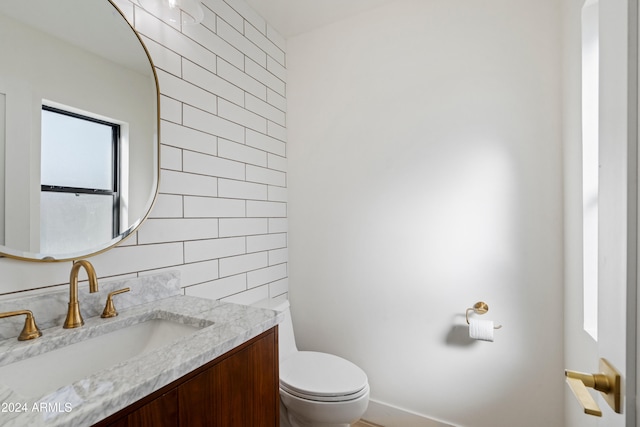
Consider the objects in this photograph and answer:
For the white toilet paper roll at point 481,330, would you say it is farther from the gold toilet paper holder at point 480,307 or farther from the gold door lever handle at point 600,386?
the gold door lever handle at point 600,386

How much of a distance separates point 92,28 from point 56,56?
0.59 ft

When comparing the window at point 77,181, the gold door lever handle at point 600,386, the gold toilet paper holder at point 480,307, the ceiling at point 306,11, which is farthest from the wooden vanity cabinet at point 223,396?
the ceiling at point 306,11

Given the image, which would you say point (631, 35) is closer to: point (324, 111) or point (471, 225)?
point (471, 225)

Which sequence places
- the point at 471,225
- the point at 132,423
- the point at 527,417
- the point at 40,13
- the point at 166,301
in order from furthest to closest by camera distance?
the point at 471,225 → the point at 527,417 → the point at 166,301 → the point at 40,13 → the point at 132,423

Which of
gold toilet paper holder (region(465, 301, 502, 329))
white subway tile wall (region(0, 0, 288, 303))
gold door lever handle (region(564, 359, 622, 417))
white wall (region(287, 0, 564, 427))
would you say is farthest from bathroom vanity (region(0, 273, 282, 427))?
gold toilet paper holder (region(465, 301, 502, 329))

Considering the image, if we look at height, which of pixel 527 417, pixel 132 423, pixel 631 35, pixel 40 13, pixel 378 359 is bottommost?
pixel 527 417

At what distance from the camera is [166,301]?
1.21 metres

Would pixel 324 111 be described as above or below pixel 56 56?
above

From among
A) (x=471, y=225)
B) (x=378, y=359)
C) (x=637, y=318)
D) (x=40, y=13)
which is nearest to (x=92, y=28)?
(x=40, y=13)

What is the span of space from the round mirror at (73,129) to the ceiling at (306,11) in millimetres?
918

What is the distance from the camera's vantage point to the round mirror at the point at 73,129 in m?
0.89

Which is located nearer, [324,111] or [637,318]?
[637,318]

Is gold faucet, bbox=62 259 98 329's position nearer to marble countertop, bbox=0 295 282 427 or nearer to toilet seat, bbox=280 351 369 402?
marble countertop, bbox=0 295 282 427

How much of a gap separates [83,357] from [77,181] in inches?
22.3
